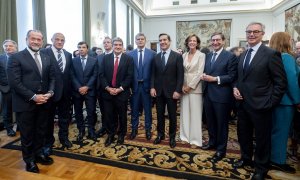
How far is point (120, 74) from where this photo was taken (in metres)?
3.22

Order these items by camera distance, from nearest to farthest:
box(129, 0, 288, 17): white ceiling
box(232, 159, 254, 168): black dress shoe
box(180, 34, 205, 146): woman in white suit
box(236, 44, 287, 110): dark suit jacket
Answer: box(236, 44, 287, 110): dark suit jacket
box(232, 159, 254, 168): black dress shoe
box(180, 34, 205, 146): woman in white suit
box(129, 0, 288, 17): white ceiling

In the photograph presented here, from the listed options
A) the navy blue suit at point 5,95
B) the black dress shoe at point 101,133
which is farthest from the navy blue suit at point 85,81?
the navy blue suit at point 5,95

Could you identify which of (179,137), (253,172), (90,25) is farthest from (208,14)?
(253,172)

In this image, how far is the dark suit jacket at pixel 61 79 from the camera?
2.90 meters

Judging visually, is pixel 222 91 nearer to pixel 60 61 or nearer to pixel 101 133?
pixel 101 133

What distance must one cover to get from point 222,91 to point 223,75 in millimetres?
220

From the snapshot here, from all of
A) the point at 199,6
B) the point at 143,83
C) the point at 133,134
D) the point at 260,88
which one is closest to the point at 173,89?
the point at 143,83

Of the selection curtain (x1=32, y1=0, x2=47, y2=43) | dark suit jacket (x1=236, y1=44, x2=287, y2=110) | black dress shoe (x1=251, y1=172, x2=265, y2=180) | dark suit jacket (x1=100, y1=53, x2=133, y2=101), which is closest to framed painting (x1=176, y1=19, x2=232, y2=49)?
curtain (x1=32, y1=0, x2=47, y2=43)

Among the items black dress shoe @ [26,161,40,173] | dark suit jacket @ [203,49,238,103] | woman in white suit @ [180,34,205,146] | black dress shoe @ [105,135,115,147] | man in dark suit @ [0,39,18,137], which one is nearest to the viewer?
black dress shoe @ [26,161,40,173]

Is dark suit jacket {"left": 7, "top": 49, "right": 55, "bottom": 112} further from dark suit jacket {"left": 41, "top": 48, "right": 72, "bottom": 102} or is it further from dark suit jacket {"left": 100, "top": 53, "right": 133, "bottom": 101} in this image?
dark suit jacket {"left": 100, "top": 53, "right": 133, "bottom": 101}

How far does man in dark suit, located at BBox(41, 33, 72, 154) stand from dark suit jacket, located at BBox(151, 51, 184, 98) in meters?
1.38

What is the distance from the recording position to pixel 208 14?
13.0 meters

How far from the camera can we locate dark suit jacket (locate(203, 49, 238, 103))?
2.77m

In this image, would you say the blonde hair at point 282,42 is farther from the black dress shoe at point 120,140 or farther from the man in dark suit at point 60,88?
the man in dark suit at point 60,88
